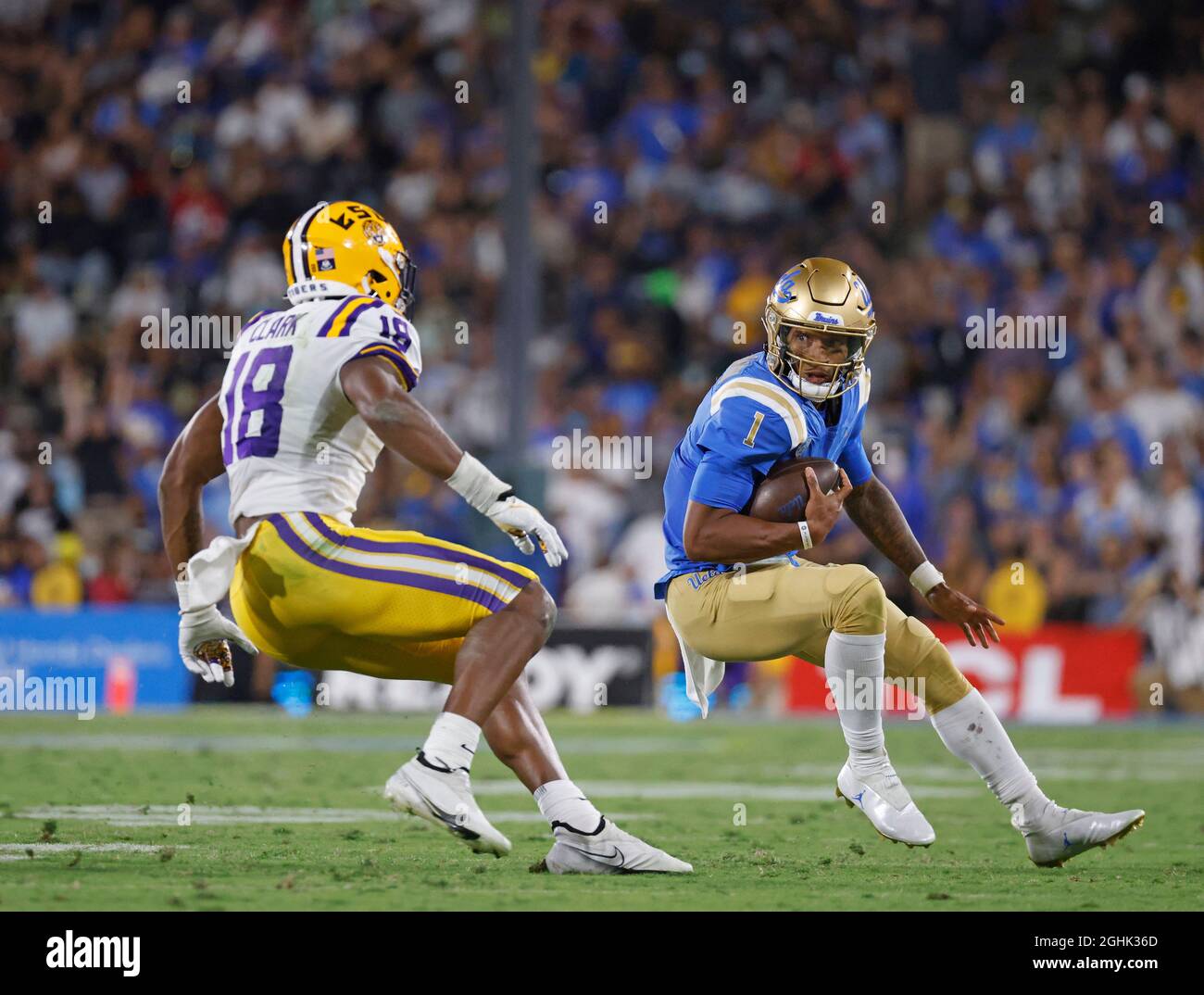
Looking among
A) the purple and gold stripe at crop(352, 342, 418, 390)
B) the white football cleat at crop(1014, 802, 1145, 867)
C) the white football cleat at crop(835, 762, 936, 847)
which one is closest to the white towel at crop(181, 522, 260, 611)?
the purple and gold stripe at crop(352, 342, 418, 390)

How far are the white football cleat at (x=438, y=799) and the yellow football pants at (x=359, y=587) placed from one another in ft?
1.31

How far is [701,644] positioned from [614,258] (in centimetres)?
1018

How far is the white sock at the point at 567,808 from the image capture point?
529cm

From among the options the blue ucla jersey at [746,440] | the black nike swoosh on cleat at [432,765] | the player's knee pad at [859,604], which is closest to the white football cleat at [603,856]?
the black nike swoosh on cleat at [432,765]

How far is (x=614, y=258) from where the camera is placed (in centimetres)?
1569

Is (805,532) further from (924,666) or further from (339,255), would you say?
(339,255)

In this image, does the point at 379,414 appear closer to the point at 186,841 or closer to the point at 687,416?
the point at 186,841

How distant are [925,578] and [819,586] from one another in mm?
585

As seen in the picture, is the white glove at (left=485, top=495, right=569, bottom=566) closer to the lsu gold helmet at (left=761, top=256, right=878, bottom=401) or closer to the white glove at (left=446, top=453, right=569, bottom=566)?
the white glove at (left=446, top=453, right=569, bottom=566)

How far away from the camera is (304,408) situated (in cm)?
519

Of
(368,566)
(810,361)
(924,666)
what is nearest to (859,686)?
(924,666)

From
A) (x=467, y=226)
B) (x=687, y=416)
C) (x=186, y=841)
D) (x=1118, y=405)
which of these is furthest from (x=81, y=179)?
(x=186, y=841)

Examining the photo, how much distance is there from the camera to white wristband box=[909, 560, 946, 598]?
5.94 metres

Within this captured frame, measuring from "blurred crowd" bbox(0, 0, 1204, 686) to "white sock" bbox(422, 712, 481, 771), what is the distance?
24.0 feet
